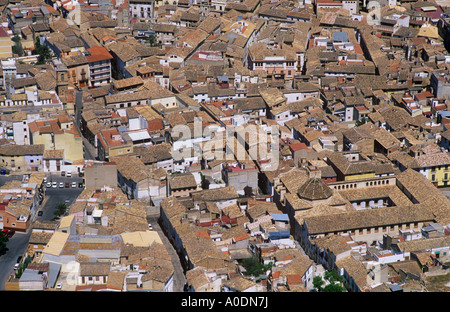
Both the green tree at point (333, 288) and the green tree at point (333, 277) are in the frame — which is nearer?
the green tree at point (333, 288)

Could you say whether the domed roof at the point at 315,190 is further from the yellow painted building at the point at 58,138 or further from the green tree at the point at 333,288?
the yellow painted building at the point at 58,138

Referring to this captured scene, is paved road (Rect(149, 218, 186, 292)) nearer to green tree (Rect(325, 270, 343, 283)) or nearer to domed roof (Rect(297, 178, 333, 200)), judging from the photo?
green tree (Rect(325, 270, 343, 283))

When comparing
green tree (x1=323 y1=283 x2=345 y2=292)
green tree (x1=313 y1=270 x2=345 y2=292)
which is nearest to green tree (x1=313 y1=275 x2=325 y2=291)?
green tree (x1=313 y1=270 x2=345 y2=292)

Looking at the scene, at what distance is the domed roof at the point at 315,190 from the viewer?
21.4 meters

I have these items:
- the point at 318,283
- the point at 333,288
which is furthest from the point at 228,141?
the point at 333,288

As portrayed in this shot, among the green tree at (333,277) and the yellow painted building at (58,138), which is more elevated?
the yellow painted building at (58,138)

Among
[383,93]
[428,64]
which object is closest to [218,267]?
[383,93]

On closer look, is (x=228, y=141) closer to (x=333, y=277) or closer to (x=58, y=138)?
(x=58, y=138)

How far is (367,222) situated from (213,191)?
5.22 meters

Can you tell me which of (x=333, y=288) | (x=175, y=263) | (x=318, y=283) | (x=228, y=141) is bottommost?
(x=175, y=263)

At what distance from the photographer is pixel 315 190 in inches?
849

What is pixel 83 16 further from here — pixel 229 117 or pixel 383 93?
pixel 383 93

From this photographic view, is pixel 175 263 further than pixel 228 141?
No

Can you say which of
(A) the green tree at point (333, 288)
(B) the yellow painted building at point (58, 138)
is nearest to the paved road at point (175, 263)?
(A) the green tree at point (333, 288)
